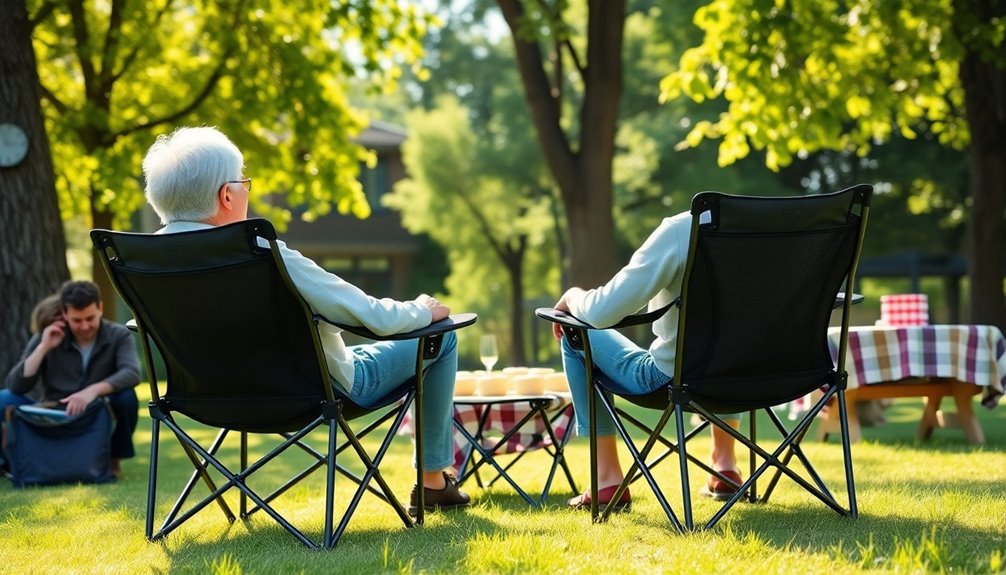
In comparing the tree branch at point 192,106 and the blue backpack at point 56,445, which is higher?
the tree branch at point 192,106

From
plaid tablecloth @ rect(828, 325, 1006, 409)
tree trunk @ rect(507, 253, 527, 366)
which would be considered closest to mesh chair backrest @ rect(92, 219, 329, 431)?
plaid tablecloth @ rect(828, 325, 1006, 409)

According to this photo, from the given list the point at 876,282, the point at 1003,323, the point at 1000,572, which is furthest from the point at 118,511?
the point at 876,282

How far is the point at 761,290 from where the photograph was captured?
12.3ft

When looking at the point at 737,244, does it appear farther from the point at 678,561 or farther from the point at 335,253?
the point at 335,253

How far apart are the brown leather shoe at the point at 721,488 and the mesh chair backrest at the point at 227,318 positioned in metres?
1.67

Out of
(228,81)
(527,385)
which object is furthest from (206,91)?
(527,385)

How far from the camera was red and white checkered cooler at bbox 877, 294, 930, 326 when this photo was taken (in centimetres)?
774

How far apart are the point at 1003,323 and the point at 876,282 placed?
2624cm

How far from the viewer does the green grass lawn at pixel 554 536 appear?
315cm

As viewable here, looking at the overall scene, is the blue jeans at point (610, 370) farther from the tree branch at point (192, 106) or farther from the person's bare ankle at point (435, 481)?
the tree branch at point (192, 106)

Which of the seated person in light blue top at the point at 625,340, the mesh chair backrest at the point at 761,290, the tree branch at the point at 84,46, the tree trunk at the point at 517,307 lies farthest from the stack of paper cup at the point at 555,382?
the tree trunk at the point at 517,307

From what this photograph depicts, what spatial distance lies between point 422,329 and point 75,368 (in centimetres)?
324

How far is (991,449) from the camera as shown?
6.60 meters

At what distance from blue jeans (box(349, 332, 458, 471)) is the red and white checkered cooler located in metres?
4.31
